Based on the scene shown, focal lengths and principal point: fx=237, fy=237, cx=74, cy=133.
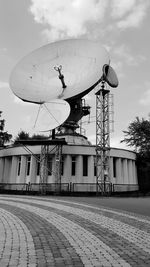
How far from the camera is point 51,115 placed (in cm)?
2888

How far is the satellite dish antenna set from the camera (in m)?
29.3

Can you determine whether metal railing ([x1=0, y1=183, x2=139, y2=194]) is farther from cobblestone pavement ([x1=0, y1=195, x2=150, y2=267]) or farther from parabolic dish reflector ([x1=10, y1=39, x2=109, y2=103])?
cobblestone pavement ([x1=0, y1=195, x2=150, y2=267])

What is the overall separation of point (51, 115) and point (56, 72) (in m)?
7.45

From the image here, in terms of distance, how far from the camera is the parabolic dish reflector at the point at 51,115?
91.0 feet

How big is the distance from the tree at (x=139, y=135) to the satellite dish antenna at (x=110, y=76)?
873 centimetres

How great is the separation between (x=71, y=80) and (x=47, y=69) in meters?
4.08

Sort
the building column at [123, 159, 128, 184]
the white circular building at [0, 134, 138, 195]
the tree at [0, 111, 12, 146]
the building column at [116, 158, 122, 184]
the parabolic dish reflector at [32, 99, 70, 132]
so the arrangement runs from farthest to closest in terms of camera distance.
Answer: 1. the tree at [0, 111, 12, 146]
2. the building column at [123, 159, 128, 184]
3. the building column at [116, 158, 122, 184]
4. the white circular building at [0, 134, 138, 195]
5. the parabolic dish reflector at [32, 99, 70, 132]

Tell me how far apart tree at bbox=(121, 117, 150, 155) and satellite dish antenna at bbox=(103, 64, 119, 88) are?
873cm

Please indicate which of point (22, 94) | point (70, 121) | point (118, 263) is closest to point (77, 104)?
point (70, 121)

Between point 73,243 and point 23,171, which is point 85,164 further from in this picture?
point 73,243

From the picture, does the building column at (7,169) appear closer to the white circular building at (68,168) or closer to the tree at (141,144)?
the white circular building at (68,168)

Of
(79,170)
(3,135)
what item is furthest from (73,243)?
(3,135)

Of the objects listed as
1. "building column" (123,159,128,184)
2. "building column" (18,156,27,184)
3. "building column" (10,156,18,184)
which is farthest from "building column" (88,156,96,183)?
"building column" (10,156,18,184)

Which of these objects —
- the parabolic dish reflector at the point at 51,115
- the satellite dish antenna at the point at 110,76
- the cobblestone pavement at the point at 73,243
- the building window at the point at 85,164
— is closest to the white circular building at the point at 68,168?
the building window at the point at 85,164
